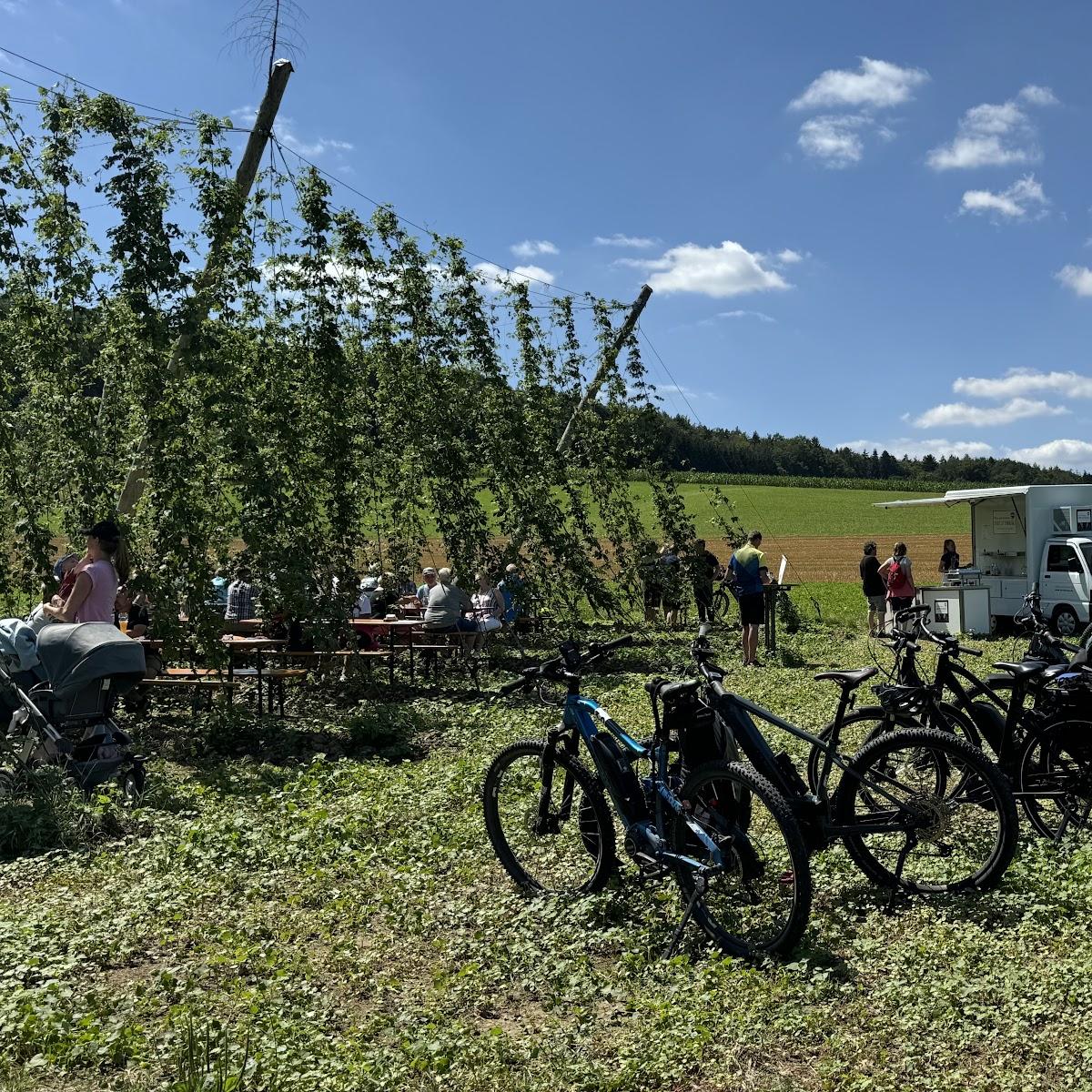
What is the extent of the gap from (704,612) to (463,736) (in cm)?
1065

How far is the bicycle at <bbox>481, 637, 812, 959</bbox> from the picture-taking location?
13.8 ft

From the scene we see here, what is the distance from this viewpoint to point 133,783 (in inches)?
262

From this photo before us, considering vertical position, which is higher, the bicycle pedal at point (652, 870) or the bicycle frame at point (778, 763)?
the bicycle frame at point (778, 763)

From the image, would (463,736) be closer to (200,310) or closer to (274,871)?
(274,871)

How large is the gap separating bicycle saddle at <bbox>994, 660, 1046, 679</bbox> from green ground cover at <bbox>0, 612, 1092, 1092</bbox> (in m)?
0.90

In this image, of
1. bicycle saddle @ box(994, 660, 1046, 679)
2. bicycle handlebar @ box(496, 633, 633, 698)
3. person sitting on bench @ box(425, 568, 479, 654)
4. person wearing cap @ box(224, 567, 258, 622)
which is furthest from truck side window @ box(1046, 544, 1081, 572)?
bicycle handlebar @ box(496, 633, 633, 698)

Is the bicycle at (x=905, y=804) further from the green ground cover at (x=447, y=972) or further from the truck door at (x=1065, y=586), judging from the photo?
the truck door at (x=1065, y=586)

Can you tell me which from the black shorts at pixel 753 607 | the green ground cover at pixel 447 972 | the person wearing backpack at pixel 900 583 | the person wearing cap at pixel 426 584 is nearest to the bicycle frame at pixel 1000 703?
the green ground cover at pixel 447 972

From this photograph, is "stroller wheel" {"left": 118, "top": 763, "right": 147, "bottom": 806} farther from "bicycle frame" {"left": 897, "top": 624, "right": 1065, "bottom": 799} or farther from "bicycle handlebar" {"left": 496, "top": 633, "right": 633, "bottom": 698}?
"bicycle frame" {"left": 897, "top": 624, "right": 1065, "bottom": 799}

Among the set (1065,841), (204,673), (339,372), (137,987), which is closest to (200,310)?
(339,372)

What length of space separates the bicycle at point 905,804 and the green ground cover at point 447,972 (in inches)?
6.5

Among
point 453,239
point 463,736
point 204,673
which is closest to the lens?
point 463,736

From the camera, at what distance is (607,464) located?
16484mm

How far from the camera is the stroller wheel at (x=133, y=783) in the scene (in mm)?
6512
